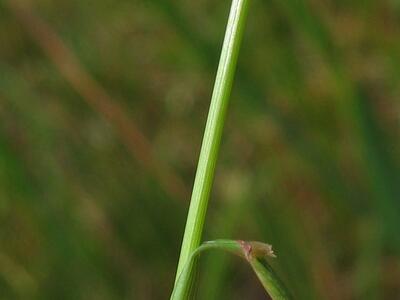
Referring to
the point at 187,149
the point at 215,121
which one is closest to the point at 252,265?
the point at 215,121

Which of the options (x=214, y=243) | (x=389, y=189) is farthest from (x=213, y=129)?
(x=389, y=189)

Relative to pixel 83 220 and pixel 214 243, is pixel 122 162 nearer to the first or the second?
pixel 83 220

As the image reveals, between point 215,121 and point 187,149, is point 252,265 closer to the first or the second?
point 215,121

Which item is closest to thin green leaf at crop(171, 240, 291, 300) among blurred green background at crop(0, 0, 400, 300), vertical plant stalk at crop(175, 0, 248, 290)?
vertical plant stalk at crop(175, 0, 248, 290)

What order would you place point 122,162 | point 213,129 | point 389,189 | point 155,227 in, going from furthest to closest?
point 122,162 < point 155,227 < point 389,189 < point 213,129

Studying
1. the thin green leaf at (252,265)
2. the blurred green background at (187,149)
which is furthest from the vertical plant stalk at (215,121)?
the blurred green background at (187,149)

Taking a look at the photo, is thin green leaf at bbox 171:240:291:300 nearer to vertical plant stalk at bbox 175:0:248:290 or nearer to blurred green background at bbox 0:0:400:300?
vertical plant stalk at bbox 175:0:248:290
